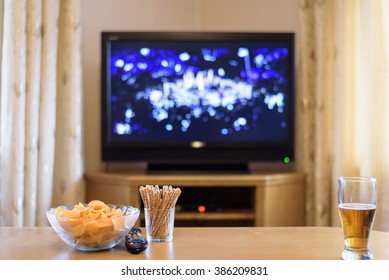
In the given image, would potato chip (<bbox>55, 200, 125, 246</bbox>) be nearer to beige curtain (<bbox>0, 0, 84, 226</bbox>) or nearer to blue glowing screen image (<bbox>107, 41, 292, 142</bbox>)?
beige curtain (<bbox>0, 0, 84, 226</bbox>)

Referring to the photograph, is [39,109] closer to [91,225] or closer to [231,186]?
[231,186]

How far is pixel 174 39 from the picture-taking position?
3631 millimetres

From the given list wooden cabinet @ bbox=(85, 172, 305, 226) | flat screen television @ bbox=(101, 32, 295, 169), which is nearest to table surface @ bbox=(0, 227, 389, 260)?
wooden cabinet @ bbox=(85, 172, 305, 226)

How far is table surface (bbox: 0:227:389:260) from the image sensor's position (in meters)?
1.47

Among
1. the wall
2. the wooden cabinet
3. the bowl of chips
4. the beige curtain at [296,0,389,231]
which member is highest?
the wall

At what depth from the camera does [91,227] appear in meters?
1.49

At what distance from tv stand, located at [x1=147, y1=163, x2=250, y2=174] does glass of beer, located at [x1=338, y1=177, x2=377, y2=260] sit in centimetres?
226

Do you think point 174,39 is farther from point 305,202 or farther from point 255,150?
point 305,202

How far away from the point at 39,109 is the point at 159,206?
196 centimetres

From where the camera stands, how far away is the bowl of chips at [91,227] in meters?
1.50

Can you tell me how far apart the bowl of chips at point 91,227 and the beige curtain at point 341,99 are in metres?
1.89

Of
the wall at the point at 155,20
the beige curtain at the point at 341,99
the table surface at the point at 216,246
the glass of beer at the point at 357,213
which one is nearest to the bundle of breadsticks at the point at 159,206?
the table surface at the point at 216,246

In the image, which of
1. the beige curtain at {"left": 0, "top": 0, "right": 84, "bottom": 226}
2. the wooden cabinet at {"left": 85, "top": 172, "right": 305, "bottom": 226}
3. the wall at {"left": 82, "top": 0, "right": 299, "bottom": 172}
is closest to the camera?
the beige curtain at {"left": 0, "top": 0, "right": 84, "bottom": 226}
